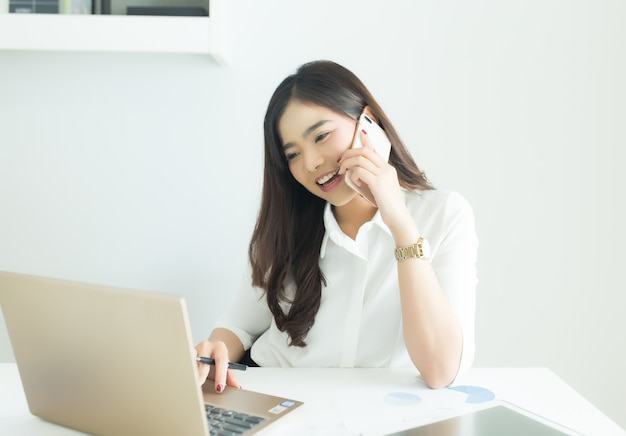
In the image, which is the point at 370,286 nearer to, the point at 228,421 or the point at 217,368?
the point at 217,368

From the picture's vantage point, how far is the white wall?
197 cm

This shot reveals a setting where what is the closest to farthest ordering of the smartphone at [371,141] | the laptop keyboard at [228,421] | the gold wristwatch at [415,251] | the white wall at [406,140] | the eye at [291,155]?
the laptop keyboard at [228,421], the gold wristwatch at [415,251], the smartphone at [371,141], the eye at [291,155], the white wall at [406,140]

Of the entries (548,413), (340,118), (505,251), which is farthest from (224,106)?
(548,413)

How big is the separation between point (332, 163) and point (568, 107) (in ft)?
3.04

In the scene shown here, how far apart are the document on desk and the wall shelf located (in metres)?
1.01

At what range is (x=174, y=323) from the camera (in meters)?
0.76

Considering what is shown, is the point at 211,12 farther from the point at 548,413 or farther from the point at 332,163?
the point at 548,413

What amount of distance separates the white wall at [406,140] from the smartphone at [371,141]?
51cm

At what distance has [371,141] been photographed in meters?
1.45

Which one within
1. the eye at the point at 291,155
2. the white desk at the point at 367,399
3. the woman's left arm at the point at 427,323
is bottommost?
the white desk at the point at 367,399

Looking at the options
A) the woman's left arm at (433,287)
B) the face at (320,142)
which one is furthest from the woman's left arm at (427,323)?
the face at (320,142)

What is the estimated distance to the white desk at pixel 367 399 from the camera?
973mm

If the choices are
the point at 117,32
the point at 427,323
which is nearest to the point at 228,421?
the point at 427,323

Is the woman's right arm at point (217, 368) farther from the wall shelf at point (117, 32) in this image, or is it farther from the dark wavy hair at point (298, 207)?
the wall shelf at point (117, 32)
